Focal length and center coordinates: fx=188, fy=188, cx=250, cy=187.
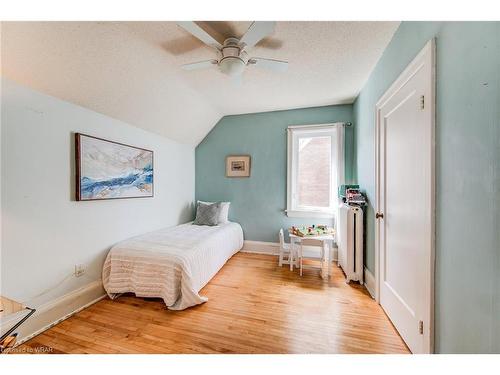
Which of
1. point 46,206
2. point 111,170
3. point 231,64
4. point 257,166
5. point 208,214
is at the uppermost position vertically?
point 231,64

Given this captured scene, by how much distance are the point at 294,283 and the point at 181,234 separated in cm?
160

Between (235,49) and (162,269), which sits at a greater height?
(235,49)

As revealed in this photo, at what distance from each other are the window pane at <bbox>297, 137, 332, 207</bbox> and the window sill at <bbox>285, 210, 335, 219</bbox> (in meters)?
0.15

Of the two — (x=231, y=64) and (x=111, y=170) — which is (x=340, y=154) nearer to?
(x=231, y=64)

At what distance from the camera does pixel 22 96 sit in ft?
4.82

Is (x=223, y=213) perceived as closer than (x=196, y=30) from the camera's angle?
No

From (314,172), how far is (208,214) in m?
1.95

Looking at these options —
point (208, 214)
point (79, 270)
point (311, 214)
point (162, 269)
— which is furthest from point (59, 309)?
point (311, 214)

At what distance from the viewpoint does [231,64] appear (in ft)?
5.32

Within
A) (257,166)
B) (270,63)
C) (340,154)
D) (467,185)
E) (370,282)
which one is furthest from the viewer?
(257,166)

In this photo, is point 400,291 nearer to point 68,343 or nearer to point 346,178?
point 346,178

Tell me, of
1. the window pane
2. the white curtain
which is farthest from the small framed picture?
the white curtain

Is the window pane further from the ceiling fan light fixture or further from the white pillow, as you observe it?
the ceiling fan light fixture

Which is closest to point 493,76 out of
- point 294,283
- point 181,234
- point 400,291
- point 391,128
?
point 391,128
